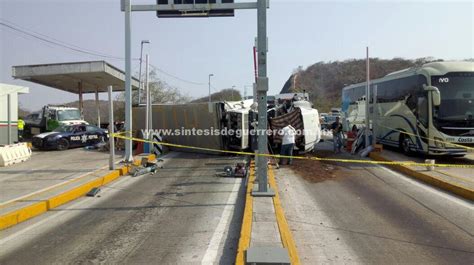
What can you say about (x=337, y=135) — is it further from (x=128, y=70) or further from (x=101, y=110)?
(x=101, y=110)

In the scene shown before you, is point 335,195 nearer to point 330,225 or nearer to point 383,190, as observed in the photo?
point 383,190

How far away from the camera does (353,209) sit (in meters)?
8.50

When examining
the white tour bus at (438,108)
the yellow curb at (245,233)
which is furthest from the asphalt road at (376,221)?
the white tour bus at (438,108)

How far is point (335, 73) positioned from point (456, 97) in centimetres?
12299

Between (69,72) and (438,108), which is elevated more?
(69,72)

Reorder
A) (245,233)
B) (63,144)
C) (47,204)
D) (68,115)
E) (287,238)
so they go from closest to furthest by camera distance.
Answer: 1. (287,238)
2. (245,233)
3. (47,204)
4. (63,144)
5. (68,115)

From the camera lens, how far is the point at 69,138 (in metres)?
21.6

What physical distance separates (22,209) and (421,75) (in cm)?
1389

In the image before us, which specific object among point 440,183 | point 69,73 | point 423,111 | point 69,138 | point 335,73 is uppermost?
point 335,73

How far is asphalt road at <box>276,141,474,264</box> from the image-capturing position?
5.81 m

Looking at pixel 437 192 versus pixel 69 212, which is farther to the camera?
pixel 437 192

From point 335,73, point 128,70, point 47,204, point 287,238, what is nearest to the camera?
point 287,238

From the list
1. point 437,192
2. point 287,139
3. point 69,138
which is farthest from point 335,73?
point 437,192

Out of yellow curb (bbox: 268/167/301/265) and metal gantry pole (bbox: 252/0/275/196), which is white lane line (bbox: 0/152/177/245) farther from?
yellow curb (bbox: 268/167/301/265)
